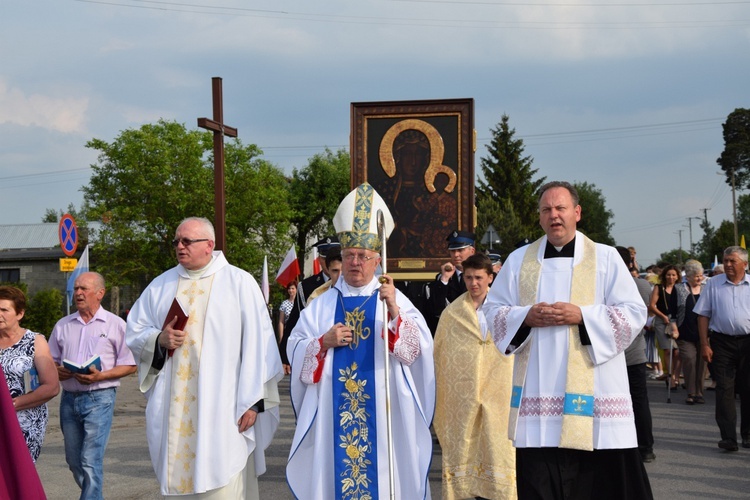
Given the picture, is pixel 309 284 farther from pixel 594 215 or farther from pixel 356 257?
pixel 594 215

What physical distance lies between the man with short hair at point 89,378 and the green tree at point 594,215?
89.1 meters

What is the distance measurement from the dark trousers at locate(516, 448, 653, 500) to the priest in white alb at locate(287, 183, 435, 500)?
1.00m

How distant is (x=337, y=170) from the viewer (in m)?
64.8

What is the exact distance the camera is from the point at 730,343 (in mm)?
10320

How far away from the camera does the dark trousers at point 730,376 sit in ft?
33.1

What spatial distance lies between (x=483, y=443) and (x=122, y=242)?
4191cm

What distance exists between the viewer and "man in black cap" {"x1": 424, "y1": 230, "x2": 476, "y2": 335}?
389 inches

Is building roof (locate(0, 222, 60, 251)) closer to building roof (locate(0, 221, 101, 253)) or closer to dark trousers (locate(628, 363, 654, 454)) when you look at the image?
building roof (locate(0, 221, 101, 253))

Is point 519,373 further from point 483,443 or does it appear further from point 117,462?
point 117,462

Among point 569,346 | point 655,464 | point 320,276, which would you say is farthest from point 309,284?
point 569,346

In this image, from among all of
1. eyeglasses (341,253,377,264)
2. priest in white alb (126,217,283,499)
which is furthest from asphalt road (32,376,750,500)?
eyeglasses (341,253,377,264)

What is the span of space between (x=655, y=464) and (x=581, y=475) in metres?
4.63

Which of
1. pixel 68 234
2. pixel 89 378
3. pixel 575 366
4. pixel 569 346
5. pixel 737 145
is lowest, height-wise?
pixel 89 378

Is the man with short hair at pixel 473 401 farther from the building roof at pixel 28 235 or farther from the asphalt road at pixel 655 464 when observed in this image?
the building roof at pixel 28 235
